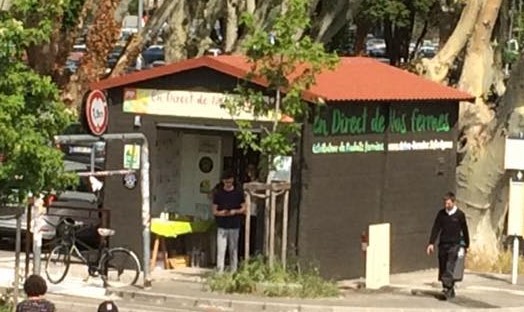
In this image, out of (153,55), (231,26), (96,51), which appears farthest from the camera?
(153,55)

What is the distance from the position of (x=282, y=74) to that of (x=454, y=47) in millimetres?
11572

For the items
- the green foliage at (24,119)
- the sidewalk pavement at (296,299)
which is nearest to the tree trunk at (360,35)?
the sidewalk pavement at (296,299)

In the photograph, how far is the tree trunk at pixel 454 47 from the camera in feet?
108

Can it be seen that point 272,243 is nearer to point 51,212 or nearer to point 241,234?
point 241,234

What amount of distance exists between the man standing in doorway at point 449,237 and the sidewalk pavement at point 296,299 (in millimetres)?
408

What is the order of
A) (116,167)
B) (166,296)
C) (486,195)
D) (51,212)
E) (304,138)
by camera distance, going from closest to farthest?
(166,296) → (304,138) → (116,167) → (51,212) → (486,195)

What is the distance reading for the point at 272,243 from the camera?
22391 mm

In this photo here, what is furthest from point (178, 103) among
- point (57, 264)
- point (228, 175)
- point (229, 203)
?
point (57, 264)

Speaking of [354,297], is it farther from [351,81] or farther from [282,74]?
[351,81]

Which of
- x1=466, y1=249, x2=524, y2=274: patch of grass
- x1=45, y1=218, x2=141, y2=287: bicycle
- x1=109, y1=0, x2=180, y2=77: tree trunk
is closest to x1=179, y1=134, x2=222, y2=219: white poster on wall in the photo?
x1=45, y1=218, x2=141, y2=287: bicycle

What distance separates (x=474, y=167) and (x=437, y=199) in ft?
11.2

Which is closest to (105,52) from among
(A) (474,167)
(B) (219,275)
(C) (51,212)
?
(C) (51,212)

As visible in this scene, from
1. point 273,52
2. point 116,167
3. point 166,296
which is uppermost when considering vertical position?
point 273,52

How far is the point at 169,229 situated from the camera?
24484 mm
